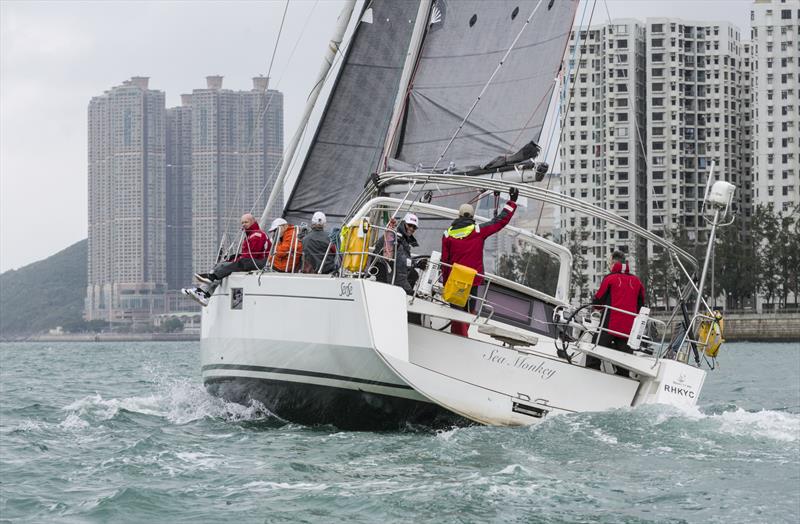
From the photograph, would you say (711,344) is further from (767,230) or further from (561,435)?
(767,230)

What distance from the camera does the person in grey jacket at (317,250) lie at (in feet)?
47.7

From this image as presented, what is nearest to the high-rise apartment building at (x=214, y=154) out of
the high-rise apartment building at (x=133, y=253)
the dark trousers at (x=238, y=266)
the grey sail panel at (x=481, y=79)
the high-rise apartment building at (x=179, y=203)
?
the high-rise apartment building at (x=179, y=203)

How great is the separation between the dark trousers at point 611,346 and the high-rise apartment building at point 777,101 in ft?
368

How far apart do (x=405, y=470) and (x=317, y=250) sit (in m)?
4.54

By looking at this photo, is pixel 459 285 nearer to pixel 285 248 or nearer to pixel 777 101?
pixel 285 248

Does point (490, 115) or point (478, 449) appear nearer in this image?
point (478, 449)

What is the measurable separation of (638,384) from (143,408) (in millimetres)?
7138

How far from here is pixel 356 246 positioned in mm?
13461

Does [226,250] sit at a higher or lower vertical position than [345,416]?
higher

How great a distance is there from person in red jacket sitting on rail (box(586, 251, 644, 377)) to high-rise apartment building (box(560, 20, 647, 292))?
113 m

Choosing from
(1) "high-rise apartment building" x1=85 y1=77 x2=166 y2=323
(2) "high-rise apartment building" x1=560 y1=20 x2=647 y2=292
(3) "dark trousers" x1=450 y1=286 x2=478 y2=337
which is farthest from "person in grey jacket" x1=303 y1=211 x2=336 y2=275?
(1) "high-rise apartment building" x1=85 y1=77 x2=166 y2=323

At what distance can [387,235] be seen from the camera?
14367mm

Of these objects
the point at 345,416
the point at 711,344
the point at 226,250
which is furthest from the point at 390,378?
the point at 226,250

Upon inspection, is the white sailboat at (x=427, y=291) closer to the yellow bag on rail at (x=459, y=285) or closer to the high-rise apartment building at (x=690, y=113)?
the yellow bag on rail at (x=459, y=285)
